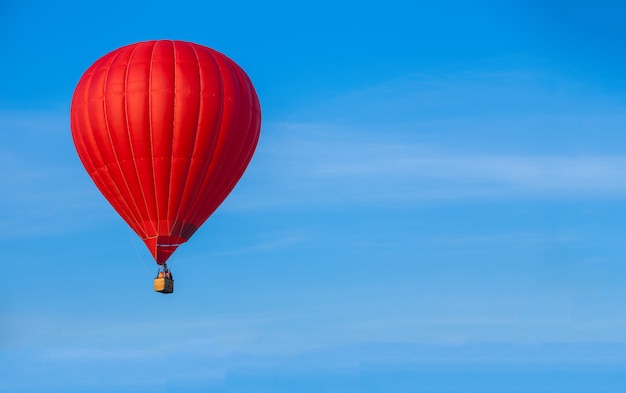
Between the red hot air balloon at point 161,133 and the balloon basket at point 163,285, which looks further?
the red hot air balloon at point 161,133

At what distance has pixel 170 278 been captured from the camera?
67812 millimetres

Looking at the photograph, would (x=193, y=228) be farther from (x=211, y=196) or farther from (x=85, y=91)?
(x=85, y=91)

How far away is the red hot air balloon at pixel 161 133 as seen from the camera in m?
68.1

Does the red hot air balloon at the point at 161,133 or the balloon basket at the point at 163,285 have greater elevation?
the red hot air balloon at the point at 161,133

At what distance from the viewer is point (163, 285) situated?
67.2 metres

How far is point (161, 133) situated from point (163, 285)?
635 centimetres

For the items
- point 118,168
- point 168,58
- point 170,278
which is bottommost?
point 170,278

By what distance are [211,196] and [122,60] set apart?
22.6 feet

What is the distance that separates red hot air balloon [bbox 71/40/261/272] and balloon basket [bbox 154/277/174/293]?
0.99 meters

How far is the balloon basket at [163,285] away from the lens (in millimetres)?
67250

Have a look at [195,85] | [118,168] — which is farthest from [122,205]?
[195,85]

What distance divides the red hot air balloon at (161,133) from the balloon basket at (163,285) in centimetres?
99

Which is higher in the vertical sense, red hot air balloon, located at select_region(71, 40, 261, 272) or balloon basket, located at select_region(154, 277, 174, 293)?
red hot air balloon, located at select_region(71, 40, 261, 272)

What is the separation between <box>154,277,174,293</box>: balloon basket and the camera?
6725 centimetres
